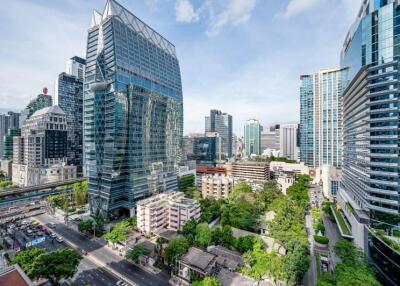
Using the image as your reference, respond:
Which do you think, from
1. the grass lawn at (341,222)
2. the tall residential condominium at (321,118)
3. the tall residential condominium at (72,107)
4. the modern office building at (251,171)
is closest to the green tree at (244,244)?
the grass lawn at (341,222)

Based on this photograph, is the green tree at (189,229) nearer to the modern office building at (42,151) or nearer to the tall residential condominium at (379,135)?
Result: the tall residential condominium at (379,135)

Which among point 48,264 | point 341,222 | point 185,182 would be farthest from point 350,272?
point 185,182

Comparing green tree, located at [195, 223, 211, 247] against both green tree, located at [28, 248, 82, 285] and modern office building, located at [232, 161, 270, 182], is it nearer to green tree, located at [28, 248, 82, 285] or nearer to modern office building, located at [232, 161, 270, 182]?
green tree, located at [28, 248, 82, 285]

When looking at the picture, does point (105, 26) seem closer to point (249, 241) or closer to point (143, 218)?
point (143, 218)

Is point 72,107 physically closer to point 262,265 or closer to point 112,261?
point 112,261

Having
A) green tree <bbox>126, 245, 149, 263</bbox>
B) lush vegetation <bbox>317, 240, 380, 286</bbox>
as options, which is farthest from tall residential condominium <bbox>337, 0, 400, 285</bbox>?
green tree <bbox>126, 245, 149, 263</bbox>

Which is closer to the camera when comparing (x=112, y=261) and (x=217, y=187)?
(x=112, y=261)

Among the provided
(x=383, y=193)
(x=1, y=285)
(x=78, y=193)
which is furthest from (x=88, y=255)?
(x=383, y=193)
